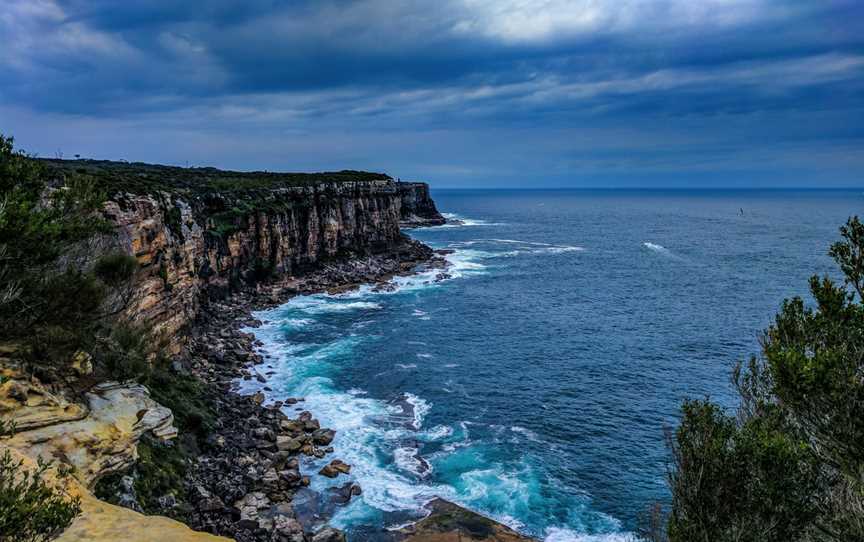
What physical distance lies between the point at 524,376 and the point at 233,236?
44808 mm

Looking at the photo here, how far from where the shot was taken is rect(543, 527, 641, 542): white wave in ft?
85.6

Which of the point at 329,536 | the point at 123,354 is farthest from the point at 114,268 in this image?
the point at 329,536

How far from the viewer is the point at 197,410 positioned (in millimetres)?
32500

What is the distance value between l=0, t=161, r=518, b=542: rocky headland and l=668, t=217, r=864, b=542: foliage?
43.9ft

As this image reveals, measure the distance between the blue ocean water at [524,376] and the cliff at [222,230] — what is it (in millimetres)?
10058

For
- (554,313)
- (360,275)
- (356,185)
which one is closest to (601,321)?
(554,313)

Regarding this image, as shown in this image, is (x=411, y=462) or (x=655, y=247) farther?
(x=655, y=247)

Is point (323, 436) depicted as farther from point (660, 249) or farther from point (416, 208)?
point (416, 208)

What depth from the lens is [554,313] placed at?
6769 cm

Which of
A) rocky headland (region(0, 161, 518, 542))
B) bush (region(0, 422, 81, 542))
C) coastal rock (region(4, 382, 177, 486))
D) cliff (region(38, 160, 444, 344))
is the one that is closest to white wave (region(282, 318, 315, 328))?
rocky headland (region(0, 161, 518, 542))

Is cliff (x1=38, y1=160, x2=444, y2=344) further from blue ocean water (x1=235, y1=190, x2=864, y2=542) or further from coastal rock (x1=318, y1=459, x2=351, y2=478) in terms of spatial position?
coastal rock (x1=318, y1=459, x2=351, y2=478)

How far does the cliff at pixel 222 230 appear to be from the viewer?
39219 mm

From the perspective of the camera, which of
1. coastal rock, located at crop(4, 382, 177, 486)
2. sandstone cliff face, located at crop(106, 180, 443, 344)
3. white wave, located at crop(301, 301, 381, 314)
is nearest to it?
coastal rock, located at crop(4, 382, 177, 486)

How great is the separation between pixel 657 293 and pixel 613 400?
1674 inches
